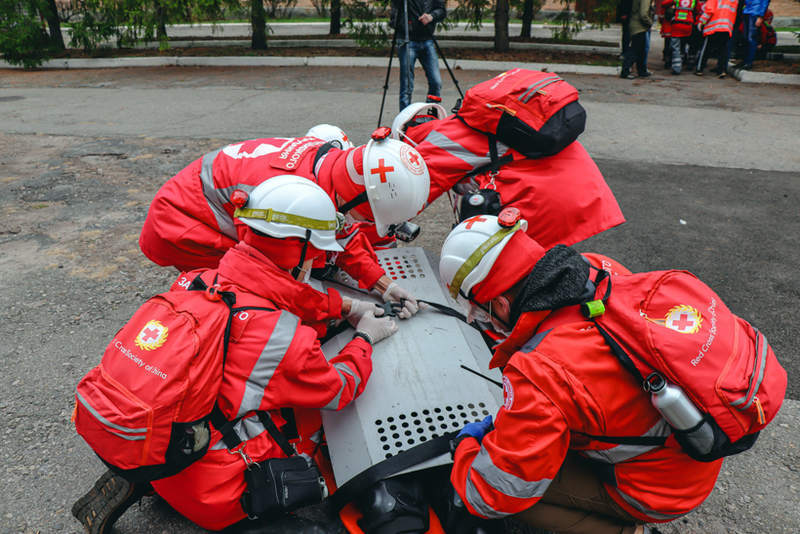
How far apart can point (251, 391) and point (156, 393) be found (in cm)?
31

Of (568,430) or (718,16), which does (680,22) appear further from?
(568,430)

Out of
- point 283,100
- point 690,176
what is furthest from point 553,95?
point 283,100

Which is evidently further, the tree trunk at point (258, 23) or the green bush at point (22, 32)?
the green bush at point (22, 32)

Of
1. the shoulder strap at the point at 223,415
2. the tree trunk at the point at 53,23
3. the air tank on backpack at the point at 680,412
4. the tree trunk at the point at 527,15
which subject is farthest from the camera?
the tree trunk at the point at 527,15

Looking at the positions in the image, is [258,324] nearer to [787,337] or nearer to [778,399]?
[778,399]

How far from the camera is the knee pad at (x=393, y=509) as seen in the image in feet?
6.30

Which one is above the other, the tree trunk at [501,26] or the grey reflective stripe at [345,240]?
the tree trunk at [501,26]

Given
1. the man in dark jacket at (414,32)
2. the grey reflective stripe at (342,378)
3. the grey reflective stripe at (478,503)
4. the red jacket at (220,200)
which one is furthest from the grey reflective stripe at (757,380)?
the man in dark jacket at (414,32)

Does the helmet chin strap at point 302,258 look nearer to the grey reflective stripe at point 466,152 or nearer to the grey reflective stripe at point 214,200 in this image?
the grey reflective stripe at point 214,200

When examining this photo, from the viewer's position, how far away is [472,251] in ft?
5.73

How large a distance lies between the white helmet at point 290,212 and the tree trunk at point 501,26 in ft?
40.2

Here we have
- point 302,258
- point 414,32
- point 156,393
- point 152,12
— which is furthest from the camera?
point 152,12

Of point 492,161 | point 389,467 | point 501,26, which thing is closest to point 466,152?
point 492,161

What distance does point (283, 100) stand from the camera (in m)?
9.52
